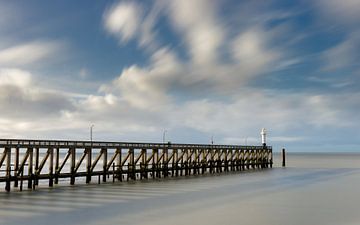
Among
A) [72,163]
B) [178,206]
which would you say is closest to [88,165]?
[72,163]

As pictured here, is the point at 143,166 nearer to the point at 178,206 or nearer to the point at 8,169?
the point at 8,169

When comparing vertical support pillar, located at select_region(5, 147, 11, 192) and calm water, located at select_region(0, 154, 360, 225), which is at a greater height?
vertical support pillar, located at select_region(5, 147, 11, 192)

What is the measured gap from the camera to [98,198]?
2548 centimetres

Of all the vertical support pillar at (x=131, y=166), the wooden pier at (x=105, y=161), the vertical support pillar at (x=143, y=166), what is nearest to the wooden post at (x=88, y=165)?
the wooden pier at (x=105, y=161)

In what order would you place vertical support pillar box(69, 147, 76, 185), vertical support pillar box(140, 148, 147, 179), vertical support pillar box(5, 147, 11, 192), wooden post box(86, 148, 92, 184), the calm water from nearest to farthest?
1. the calm water
2. vertical support pillar box(5, 147, 11, 192)
3. vertical support pillar box(69, 147, 76, 185)
4. wooden post box(86, 148, 92, 184)
5. vertical support pillar box(140, 148, 147, 179)

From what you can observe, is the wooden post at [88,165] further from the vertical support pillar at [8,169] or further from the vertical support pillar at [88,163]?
the vertical support pillar at [8,169]

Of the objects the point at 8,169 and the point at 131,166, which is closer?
the point at 8,169

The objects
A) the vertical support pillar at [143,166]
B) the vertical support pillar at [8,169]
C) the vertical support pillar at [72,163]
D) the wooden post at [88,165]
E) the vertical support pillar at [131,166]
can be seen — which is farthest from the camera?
the vertical support pillar at [143,166]

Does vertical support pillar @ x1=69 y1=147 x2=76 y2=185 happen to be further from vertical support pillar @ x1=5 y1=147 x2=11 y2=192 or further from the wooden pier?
vertical support pillar @ x1=5 y1=147 x2=11 y2=192

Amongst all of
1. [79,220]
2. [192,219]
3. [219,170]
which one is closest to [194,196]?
[192,219]

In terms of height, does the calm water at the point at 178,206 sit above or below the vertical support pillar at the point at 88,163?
below

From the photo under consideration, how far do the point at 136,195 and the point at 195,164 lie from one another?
23.4 metres

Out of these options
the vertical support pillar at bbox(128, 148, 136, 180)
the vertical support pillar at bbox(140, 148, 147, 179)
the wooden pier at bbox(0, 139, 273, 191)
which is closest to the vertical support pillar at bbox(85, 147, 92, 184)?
the wooden pier at bbox(0, 139, 273, 191)

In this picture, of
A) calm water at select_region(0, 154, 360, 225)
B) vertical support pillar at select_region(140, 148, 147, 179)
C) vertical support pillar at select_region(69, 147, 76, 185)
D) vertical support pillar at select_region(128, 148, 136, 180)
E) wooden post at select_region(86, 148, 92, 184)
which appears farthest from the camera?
vertical support pillar at select_region(140, 148, 147, 179)
